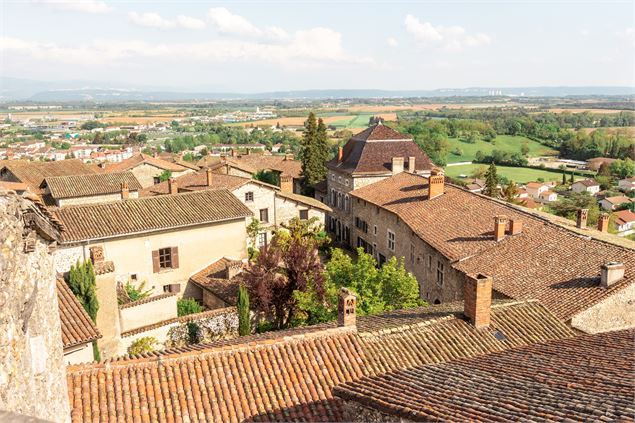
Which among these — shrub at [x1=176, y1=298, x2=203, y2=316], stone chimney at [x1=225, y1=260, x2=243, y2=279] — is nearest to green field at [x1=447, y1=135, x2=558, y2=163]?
stone chimney at [x1=225, y1=260, x2=243, y2=279]

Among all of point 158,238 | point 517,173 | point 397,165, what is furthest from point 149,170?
point 517,173

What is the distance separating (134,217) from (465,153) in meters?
110

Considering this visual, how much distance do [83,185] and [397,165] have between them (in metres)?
26.0

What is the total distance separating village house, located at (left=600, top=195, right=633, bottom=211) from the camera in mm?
79250

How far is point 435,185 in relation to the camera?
30906 millimetres

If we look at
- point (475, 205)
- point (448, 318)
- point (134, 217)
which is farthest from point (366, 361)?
point (134, 217)

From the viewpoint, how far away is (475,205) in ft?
90.9

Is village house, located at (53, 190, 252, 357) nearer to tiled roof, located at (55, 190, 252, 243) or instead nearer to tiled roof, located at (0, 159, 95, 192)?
tiled roof, located at (55, 190, 252, 243)

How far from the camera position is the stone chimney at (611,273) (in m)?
17.3

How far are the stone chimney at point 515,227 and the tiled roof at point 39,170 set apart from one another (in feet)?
128

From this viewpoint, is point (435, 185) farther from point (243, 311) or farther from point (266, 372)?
point (266, 372)

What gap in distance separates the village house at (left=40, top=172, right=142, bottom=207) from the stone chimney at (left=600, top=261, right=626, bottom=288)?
33.8 meters

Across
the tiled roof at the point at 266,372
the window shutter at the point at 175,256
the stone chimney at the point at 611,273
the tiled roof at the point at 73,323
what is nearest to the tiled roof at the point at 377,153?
the window shutter at the point at 175,256

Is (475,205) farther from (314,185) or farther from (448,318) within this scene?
(314,185)
